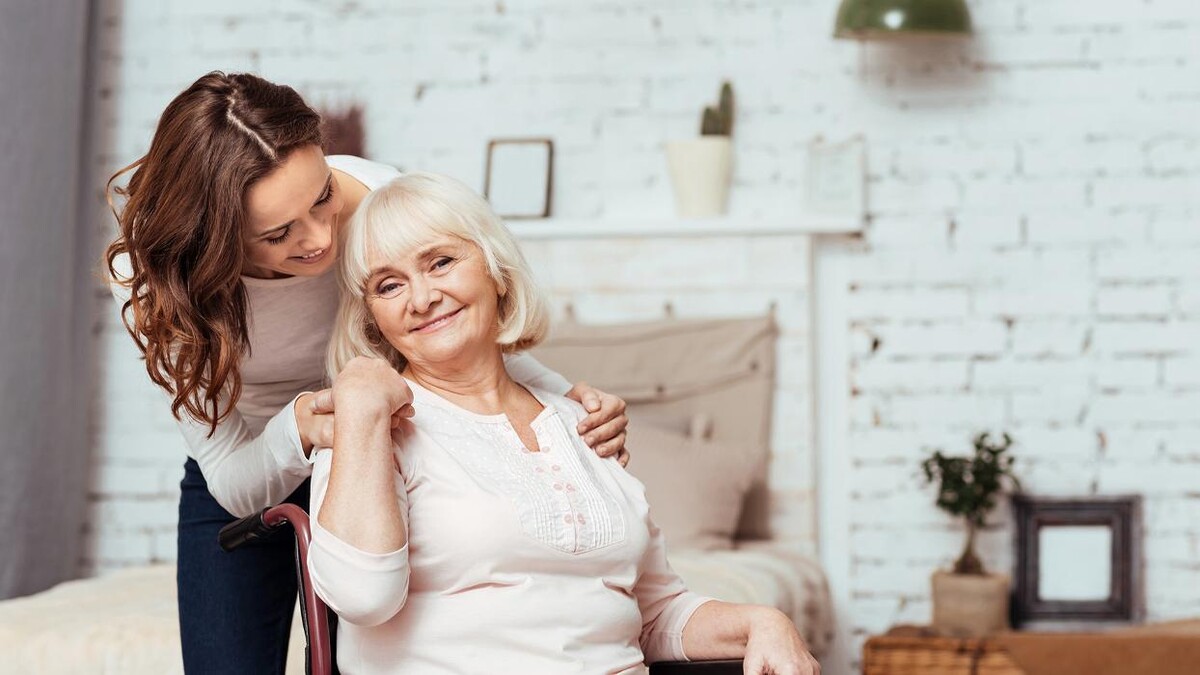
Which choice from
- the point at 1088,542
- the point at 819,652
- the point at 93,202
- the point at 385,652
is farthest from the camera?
the point at 93,202

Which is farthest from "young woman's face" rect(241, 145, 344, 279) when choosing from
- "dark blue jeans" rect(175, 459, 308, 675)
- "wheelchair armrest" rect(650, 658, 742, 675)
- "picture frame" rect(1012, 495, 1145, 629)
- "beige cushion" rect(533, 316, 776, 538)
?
"picture frame" rect(1012, 495, 1145, 629)

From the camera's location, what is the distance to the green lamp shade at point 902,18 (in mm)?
3465

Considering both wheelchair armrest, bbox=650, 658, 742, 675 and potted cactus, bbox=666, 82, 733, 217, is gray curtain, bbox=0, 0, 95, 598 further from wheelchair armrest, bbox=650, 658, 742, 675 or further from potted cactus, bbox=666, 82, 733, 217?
wheelchair armrest, bbox=650, 658, 742, 675

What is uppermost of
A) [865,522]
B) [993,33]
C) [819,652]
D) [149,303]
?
[993,33]

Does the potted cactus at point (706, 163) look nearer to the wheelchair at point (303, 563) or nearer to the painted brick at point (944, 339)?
the painted brick at point (944, 339)

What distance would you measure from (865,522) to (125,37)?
2.60 m

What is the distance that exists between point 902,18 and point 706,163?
0.65m

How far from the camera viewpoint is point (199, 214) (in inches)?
65.5

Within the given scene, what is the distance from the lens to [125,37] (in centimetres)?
420

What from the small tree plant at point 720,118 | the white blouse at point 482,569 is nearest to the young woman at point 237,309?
the white blouse at point 482,569

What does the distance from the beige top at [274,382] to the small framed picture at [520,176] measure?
1864 millimetres

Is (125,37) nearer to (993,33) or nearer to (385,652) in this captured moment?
(993,33)

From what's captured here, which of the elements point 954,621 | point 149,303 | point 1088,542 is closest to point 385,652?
point 149,303

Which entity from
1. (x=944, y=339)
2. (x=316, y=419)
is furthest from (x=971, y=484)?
(x=316, y=419)
